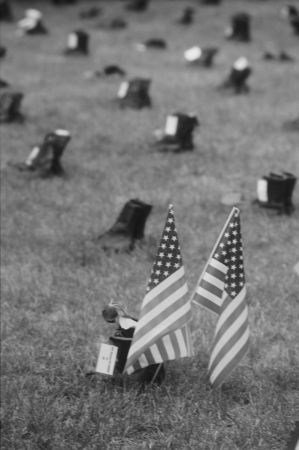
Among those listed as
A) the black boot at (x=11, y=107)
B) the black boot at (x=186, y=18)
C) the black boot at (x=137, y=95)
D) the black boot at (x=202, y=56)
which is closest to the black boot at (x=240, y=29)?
the black boot at (x=186, y=18)

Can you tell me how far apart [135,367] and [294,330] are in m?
1.44

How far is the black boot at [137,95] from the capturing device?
466 inches

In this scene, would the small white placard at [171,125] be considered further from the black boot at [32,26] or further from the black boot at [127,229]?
the black boot at [32,26]

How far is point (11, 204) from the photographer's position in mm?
8023

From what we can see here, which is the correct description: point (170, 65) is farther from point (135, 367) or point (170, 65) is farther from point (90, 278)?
point (135, 367)

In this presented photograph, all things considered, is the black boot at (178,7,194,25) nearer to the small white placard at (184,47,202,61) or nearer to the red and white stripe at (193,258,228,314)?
the small white placard at (184,47,202,61)

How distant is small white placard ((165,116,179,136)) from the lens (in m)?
9.69

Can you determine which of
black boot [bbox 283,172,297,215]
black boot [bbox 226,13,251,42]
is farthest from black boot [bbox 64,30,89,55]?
black boot [bbox 283,172,297,215]

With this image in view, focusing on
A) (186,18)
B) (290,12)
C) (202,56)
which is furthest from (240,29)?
(290,12)

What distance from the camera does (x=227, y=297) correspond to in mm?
4375

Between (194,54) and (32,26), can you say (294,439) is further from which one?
(32,26)

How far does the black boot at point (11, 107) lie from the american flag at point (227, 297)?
7435 millimetres

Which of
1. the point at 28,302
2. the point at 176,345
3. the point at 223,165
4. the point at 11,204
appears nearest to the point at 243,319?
the point at 176,345

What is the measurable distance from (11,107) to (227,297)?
753cm
